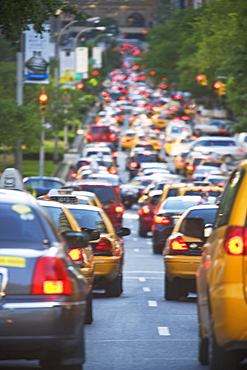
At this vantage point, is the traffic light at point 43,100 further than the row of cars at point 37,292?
Yes

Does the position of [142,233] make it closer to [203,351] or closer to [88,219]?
[88,219]

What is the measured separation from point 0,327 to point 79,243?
195cm

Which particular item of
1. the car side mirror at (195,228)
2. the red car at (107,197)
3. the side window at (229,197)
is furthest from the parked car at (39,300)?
the red car at (107,197)

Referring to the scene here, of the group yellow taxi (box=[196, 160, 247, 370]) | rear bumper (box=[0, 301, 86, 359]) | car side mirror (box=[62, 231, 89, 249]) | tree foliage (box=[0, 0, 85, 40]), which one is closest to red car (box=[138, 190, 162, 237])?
tree foliage (box=[0, 0, 85, 40])

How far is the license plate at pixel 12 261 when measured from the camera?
7395 mm

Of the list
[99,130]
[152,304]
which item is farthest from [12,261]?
[99,130]

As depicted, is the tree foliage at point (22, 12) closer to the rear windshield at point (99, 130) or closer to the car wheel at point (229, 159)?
the car wheel at point (229, 159)

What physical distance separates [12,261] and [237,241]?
1.55m

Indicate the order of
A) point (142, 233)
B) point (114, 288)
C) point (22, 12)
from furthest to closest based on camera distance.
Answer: point (142, 233)
point (22, 12)
point (114, 288)

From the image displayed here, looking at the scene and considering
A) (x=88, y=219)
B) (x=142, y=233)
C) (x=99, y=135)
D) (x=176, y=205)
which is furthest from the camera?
(x=99, y=135)

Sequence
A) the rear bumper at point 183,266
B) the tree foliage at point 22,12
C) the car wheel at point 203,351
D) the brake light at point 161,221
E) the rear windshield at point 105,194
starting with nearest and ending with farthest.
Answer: the car wheel at point 203,351 < the rear bumper at point 183,266 < the tree foliage at point 22,12 < the brake light at point 161,221 < the rear windshield at point 105,194

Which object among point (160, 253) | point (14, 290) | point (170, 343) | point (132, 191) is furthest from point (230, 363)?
point (132, 191)

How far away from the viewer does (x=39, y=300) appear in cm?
736

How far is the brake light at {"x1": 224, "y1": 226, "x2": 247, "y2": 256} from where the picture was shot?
7.49 m
